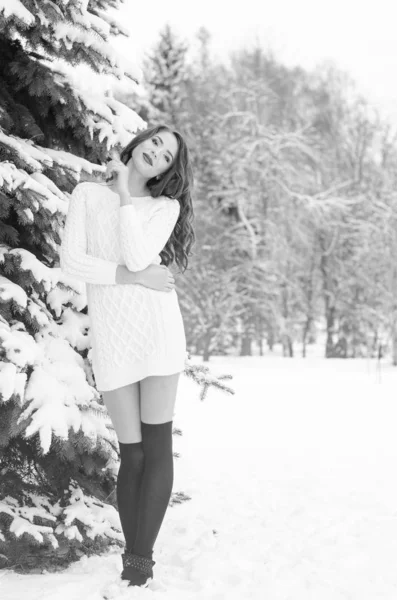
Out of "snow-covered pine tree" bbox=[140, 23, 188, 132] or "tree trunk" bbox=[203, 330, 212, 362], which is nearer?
"tree trunk" bbox=[203, 330, 212, 362]

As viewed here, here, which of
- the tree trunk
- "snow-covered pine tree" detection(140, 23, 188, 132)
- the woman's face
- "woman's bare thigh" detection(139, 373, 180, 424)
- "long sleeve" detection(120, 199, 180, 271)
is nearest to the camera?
"long sleeve" detection(120, 199, 180, 271)

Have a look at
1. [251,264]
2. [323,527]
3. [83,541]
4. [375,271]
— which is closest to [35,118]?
[83,541]

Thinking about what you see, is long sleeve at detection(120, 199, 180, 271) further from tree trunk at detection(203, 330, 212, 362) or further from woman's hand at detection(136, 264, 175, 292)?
tree trunk at detection(203, 330, 212, 362)

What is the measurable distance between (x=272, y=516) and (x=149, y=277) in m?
2.18

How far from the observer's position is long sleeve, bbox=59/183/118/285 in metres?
2.60

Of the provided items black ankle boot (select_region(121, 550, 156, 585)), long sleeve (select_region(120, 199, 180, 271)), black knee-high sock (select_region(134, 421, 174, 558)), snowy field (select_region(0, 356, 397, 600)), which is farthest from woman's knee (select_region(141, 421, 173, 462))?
long sleeve (select_region(120, 199, 180, 271))

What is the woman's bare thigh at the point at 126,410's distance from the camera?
8.75 ft

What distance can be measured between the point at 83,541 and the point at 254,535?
1.04 m

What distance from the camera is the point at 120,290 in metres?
2.63

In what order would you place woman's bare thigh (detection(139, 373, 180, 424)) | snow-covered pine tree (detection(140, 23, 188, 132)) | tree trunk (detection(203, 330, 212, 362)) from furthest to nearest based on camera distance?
snow-covered pine tree (detection(140, 23, 188, 132)), tree trunk (detection(203, 330, 212, 362)), woman's bare thigh (detection(139, 373, 180, 424))

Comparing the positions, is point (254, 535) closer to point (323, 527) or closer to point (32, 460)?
point (323, 527)

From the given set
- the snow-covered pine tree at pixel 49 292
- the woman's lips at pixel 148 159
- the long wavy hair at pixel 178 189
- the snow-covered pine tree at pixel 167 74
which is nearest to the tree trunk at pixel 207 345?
the snow-covered pine tree at pixel 167 74

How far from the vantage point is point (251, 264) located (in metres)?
20.1

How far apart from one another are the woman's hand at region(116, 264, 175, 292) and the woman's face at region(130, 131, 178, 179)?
416mm
